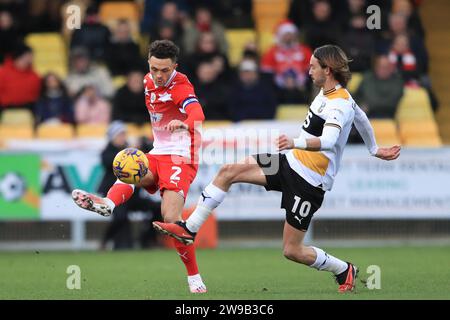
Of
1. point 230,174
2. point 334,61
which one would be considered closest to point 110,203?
point 230,174

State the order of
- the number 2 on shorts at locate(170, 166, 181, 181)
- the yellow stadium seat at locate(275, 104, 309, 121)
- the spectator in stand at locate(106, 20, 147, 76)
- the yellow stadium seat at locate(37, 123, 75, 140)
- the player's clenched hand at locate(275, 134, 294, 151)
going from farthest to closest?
1. the spectator in stand at locate(106, 20, 147, 76)
2. the yellow stadium seat at locate(275, 104, 309, 121)
3. the yellow stadium seat at locate(37, 123, 75, 140)
4. the number 2 on shorts at locate(170, 166, 181, 181)
5. the player's clenched hand at locate(275, 134, 294, 151)

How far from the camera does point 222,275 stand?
41.3ft

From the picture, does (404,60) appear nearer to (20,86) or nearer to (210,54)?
(210,54)

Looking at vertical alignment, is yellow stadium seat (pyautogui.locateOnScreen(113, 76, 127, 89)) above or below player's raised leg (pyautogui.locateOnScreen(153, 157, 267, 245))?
above

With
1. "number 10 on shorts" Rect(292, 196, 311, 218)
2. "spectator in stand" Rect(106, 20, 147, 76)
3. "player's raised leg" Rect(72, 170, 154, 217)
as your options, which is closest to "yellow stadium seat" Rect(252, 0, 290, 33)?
"spectator in stand" Rect(106, 20, 147, 76)

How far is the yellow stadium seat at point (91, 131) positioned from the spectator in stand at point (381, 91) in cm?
412

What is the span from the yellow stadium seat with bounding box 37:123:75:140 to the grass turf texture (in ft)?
7.31

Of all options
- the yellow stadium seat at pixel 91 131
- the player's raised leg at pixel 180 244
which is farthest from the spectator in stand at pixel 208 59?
the player's raised leg at pixel 180 244

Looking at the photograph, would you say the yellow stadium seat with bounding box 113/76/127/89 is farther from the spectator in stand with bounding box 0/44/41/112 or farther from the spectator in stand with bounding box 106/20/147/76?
the spectator in stand with bounding box 0/44/41/112

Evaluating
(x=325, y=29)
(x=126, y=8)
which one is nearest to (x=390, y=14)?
(x=325, y=29)

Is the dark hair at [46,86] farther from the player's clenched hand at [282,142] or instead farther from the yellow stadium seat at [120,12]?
the player's clenched hand at [282,142]

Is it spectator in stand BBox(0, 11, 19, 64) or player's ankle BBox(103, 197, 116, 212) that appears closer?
player's ankle BBox(103, 197, 116, 212)

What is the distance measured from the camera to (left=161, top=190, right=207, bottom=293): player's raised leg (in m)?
10.3
